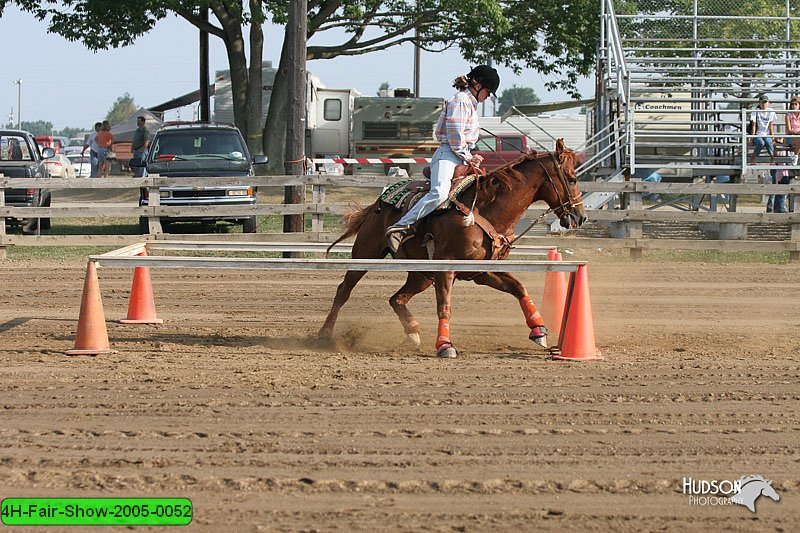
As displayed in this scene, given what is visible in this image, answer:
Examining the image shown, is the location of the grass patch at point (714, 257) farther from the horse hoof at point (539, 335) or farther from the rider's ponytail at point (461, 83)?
the rider's ponytail at point (461, 83)

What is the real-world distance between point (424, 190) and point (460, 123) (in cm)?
75

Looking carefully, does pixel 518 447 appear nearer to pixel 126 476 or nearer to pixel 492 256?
pixel 126 476

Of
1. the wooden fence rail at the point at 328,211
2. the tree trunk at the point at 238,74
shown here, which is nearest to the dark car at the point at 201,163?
the wooden fence rail at the point at 328,211

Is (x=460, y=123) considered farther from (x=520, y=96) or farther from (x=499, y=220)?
(x=520, y=96)

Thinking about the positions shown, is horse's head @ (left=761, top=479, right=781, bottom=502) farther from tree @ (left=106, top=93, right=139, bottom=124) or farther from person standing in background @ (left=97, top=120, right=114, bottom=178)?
tree @ (left=106, top=93, right=139, bottom=124)


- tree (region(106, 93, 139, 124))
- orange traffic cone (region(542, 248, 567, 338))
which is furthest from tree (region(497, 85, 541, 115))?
orange traffic cone (region(542, 248, 567, 338))

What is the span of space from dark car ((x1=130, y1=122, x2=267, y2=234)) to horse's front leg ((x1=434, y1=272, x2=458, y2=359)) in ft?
32.9

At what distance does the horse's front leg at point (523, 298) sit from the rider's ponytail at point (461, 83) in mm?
1668

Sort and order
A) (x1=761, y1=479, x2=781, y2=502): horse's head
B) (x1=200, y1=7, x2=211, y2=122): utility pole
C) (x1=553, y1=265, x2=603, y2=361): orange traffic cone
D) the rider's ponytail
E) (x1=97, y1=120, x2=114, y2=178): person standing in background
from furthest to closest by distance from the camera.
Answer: (x1=97, y1=120, x2=114, y2=178): person standing in background → (x1=200, y1=7, x2=211, y2=122): utility pole → the rider's ponytail → (x1=553, y1=265, x2=603, y2=361): orange traffic cone → (x1=761, y1=479, x2=781, y2=502): horse's head

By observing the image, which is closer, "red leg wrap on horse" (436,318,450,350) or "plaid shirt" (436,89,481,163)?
"red leg wrap on horse" (436,318,450,350)

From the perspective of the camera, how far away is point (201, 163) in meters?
20.0

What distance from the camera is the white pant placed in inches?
361

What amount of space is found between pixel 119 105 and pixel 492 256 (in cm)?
18727

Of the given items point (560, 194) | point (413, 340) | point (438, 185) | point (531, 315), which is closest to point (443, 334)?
point (413, 340)
